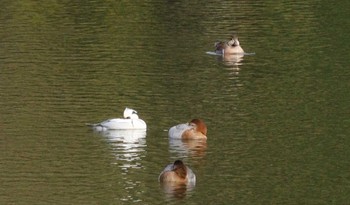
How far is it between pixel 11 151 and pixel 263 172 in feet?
17.7

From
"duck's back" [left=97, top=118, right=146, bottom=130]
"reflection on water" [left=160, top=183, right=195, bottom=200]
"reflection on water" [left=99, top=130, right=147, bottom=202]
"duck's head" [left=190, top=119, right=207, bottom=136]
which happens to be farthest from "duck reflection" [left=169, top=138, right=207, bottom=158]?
"reflection on water" [left=160, top=183, right=195, bottom=200]

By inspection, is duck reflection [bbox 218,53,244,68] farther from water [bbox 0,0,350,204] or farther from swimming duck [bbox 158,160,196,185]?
swimming duck [bbox 158,160,196,185]

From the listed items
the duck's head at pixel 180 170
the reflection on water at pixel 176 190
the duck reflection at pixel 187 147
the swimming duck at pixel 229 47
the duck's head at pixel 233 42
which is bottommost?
the reflection on water at pixel 176 190

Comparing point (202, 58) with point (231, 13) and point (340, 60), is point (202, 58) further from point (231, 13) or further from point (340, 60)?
point (231, 13)

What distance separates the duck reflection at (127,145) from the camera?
93.3 feet

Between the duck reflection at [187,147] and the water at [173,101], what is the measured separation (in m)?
0.05

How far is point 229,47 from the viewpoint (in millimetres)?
41875

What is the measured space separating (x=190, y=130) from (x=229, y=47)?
11547 millimetres

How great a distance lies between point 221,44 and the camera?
4259 centimetres

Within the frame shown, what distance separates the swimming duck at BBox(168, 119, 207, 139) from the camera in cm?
3047

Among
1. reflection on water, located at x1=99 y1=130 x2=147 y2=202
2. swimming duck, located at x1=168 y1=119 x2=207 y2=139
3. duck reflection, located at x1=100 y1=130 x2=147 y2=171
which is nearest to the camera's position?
reflection on water, located at x1=99 y1=130 x2=147 y2=202

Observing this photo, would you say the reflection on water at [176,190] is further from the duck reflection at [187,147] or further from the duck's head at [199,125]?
the duck's head at [199,125]

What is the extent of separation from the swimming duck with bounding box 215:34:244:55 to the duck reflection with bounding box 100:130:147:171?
34.7 feet

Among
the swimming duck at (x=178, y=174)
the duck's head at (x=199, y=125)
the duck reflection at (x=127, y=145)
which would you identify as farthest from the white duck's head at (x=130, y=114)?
the swimming duck at (x=178, y=174)
